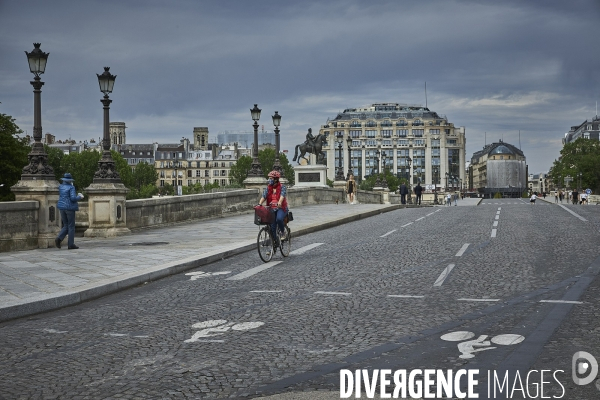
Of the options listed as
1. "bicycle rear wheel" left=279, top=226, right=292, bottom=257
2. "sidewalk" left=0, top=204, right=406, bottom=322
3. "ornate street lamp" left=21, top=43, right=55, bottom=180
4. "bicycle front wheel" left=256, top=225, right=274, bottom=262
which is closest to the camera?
"sidewalk" left=0, top=204, right=406, bottom=322

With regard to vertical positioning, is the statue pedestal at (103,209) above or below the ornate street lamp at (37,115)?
below

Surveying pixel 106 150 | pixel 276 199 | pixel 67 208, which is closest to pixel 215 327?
pixel 276 199

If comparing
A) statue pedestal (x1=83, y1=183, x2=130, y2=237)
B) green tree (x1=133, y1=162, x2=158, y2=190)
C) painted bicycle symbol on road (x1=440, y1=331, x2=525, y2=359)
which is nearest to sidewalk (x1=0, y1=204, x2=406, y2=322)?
statue pedestal (x1=83, y1=183, x2=130, y2=237)

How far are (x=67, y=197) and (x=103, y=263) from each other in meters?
3.63

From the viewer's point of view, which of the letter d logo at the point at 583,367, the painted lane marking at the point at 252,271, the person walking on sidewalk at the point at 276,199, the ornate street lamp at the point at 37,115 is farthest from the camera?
the ornate street lamp at the point at 37,115

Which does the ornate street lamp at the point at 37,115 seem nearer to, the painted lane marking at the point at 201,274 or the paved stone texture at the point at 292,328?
the paved stone texture at the point at 292,328

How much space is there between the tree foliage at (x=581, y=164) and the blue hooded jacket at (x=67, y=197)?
102494 mm

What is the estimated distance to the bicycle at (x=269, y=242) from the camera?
41.3 ft

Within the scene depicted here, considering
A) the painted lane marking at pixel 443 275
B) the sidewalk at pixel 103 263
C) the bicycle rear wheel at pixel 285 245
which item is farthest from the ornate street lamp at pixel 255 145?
the painted lane marking at pixel 443 275

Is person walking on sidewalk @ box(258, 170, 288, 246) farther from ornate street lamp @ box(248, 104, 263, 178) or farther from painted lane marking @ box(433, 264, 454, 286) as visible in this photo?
ornate street lamp @ box(248, 104, 263, 178)

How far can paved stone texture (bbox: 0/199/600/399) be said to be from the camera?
16.6 ft

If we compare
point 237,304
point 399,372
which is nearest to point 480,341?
point 399,372

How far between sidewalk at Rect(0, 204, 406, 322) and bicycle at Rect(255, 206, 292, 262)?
0.98 metres

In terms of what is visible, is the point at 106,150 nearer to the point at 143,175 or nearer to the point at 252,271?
the point at 252,271
